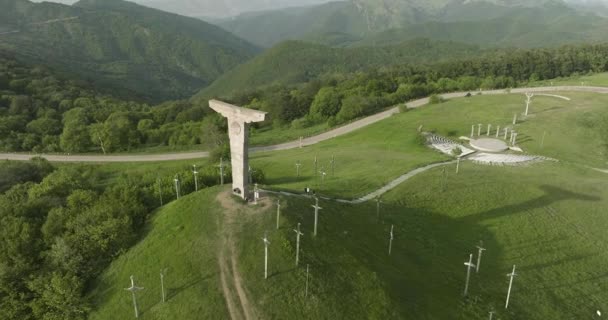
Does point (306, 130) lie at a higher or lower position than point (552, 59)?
lower

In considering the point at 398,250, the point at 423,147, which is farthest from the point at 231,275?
the point at 423,147

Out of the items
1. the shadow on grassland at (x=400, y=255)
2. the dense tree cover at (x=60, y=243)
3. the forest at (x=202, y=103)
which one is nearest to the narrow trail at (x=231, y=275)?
the shadow on grassland at (x=400, y=255)

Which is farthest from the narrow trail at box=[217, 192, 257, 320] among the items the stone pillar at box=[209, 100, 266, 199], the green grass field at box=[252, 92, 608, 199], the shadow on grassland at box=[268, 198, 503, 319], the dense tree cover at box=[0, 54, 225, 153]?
the dense tree cover at box=[0, 54, 225, 153]

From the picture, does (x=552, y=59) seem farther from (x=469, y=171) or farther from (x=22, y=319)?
(x=22, y=319)

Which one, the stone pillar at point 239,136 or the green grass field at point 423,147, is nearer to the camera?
the stone pillar at point 239,136

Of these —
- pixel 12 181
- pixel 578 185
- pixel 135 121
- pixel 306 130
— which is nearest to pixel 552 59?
pixel 306 130

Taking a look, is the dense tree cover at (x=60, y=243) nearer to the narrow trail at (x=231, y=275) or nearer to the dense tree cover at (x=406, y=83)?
the narrow trail at (x=231, y=275)

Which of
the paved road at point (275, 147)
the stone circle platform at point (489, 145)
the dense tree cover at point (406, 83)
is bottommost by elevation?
the paved road at point (275, 147)
